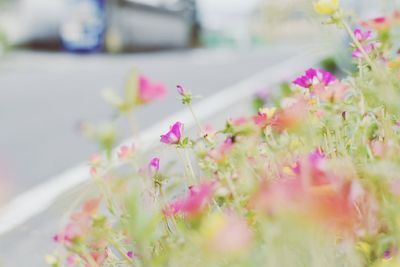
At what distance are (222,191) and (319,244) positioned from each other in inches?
10.1

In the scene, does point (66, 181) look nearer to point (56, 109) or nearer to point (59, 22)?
point (56, 109)

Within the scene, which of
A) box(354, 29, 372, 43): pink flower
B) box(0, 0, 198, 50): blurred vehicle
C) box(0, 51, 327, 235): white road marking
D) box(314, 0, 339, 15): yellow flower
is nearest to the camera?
box(314, 0, 339, 15): yellow flower

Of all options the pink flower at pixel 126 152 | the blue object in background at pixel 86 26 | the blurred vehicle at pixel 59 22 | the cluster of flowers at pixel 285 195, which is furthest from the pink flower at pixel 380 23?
the blue object in background at pixel 86 26

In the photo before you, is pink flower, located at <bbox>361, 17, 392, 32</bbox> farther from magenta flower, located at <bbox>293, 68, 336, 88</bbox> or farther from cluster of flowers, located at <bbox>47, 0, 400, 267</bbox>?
magenta flower, located at <bbox>293, 68, 336, 88</bbox>

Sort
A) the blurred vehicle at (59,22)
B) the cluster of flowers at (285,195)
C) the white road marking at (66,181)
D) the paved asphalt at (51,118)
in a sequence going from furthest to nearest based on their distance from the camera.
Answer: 1. the blurred vehicle at (59,22)
2. the paved asphalt at (51,118)
3. the white road marking at (66,181)
4. the cluster of flowers at (285,195)

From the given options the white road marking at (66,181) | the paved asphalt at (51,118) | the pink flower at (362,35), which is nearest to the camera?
the pink flower at (362,35)

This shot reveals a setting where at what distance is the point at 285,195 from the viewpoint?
2.85 ft

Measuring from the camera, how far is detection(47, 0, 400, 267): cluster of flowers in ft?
2.90

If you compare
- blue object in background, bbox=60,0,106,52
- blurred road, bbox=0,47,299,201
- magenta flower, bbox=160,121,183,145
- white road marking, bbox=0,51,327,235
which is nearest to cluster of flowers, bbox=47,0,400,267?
magenta flower, bbox=160,121,183,145

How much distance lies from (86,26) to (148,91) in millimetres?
26386

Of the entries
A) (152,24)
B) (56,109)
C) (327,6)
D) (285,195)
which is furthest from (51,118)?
(152,24)

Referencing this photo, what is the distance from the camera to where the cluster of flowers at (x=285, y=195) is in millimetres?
885

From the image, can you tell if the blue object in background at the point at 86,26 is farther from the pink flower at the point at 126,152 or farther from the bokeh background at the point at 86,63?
the pink flower at the point at 126,152

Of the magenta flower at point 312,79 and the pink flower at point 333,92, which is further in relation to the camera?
the magenta flower at point 312,79
